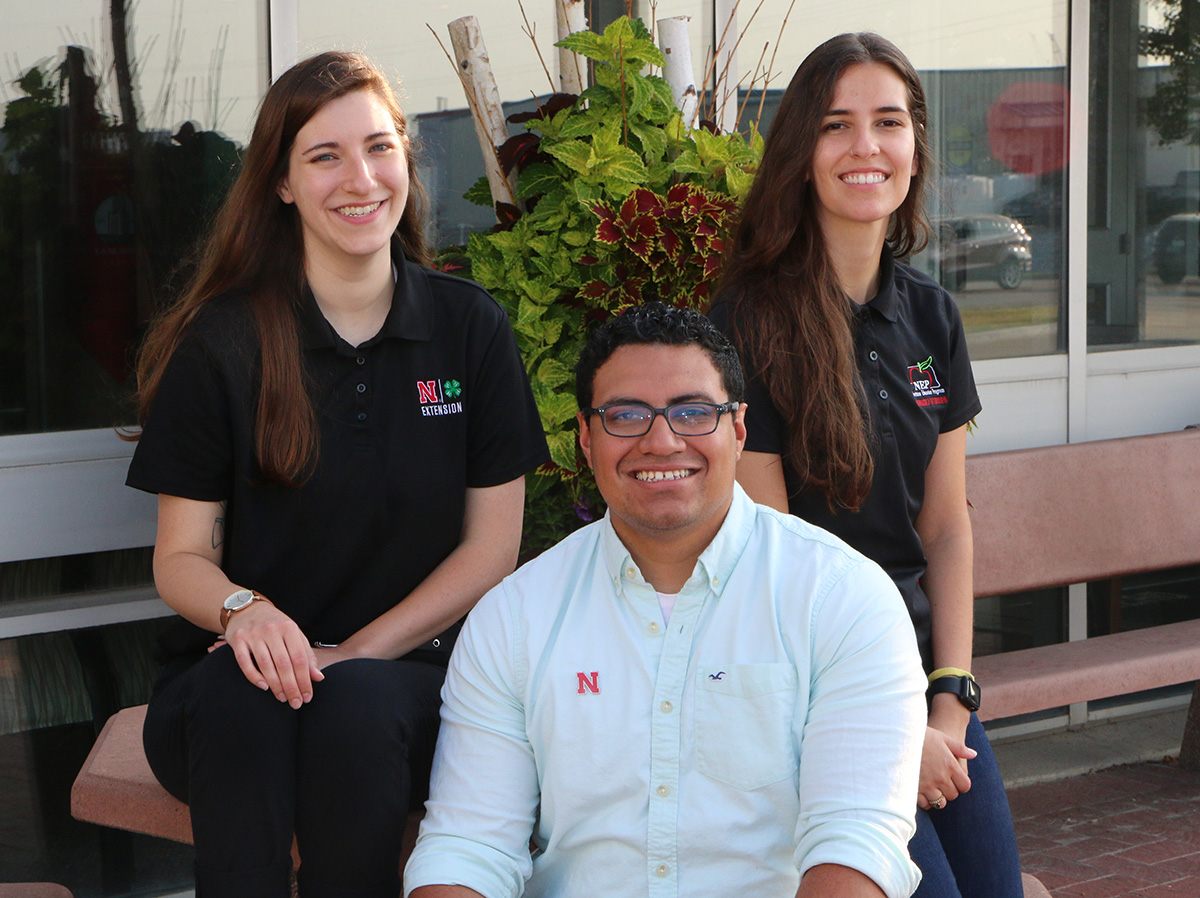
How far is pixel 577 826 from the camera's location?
1990mm

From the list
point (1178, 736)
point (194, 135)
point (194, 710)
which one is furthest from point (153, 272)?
point (1178, 736)

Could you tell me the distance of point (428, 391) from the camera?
8.49 feet

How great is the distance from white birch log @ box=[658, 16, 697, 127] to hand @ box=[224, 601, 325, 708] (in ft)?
6.41

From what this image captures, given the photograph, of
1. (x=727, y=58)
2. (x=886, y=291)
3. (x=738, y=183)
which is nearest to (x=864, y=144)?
(x=886, y=291)

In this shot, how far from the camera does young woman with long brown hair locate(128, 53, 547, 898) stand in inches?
95.6

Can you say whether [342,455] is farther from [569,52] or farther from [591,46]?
[569,52]

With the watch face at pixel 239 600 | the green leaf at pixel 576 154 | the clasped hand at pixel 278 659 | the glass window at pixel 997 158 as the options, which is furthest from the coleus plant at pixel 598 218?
the glass window at pixel 997 158

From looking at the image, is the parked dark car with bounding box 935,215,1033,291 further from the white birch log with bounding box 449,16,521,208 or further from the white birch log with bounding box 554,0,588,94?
the white birch log with bounding box 449,16,521,208

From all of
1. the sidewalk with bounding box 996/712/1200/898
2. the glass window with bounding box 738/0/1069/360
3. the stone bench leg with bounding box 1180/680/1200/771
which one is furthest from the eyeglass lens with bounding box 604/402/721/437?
the stone bench leg with bounding box 1180/680/1200/771

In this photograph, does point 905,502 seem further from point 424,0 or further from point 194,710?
Answer: point 424,0

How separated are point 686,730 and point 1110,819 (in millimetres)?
2813

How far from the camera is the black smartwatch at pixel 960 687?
8.14 ft

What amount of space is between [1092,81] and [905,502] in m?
3.11

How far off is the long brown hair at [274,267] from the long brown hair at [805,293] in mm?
759
